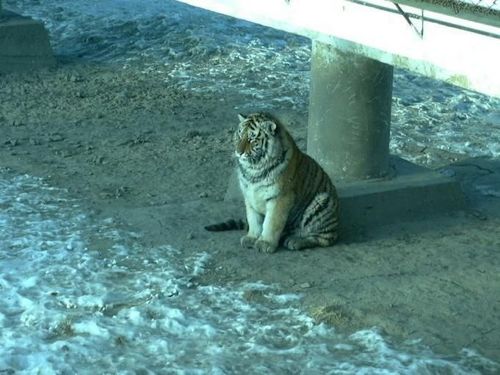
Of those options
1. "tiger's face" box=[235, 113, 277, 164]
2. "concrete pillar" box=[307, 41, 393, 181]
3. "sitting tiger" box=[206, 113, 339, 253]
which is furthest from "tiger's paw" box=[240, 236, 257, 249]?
"concrete pillar" box=[307, 41, 393, 181]

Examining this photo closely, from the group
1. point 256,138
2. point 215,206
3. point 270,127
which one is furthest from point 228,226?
point 270,127

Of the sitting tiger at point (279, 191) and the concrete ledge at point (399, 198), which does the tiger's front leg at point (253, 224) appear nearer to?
the sitting tiger at point (279, 191)

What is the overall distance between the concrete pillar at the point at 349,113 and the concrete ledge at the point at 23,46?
17.3 feet

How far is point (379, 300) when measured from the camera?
20.6ft

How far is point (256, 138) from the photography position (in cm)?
703

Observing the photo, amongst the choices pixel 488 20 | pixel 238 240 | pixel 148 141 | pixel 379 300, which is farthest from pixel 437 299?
pixel 148 141

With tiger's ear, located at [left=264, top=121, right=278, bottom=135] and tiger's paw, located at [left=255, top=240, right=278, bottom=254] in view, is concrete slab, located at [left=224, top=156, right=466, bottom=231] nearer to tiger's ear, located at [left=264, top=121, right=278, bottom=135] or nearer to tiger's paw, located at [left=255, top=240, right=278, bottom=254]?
tiger's paw, located at [left=255, top=240, right=278, bottom=254]

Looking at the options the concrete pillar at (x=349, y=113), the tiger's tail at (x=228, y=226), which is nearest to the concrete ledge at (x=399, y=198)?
the concrete pillar at (x=349, y=113)

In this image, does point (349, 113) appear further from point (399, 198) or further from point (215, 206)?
point (215, 206)

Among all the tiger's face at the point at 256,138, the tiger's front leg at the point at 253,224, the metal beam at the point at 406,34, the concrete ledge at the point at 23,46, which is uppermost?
the metal beam at the point at 406,34

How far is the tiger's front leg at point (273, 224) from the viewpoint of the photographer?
23.0ft

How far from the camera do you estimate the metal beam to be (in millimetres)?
4793

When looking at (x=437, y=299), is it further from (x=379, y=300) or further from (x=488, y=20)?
(x=488, y=20)

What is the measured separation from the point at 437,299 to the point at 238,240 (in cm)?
159
